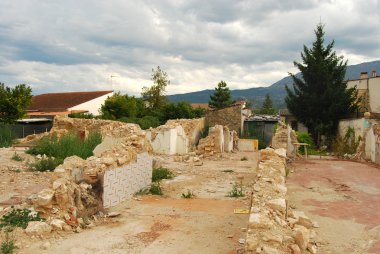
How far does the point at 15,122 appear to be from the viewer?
2705cm

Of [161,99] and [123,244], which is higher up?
[161,99]

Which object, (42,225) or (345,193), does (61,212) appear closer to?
(42,225)

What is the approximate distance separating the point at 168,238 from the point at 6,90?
2385cm

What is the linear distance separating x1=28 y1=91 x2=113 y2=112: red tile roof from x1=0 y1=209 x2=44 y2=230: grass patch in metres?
33.0

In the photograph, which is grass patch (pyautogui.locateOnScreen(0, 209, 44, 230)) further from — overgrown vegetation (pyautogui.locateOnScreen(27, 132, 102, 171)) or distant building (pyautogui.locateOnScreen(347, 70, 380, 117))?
distant building (pyautogui.locateOnScreen(347, 70, 380, 117))

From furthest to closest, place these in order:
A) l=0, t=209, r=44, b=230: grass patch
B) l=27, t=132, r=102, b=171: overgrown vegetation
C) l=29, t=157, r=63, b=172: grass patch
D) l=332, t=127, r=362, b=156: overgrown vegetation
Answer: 1. l=332, t=127, r=362, b=156: overgrown vegetation
2. l=27, t=132, r=102, b=171: overgrown vegetation
3. l=29, t=157, r=63, b=172: grass patch
4. l=0, t=209, r=44, b=230: grass patch

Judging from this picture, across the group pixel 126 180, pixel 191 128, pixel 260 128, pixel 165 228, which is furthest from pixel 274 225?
pixel 260 128

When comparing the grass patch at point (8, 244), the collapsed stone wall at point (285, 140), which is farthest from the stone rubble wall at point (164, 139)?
the grass patch at point (8, 244)

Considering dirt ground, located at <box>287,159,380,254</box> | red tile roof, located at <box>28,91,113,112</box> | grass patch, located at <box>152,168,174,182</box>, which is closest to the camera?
dirt ground, located at <box>287,159,380,254</box>

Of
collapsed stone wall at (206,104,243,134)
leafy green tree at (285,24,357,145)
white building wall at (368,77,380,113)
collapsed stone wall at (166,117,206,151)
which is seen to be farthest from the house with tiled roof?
white building wall at (368,77,380,113)

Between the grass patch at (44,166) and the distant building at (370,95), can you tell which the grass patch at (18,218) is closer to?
the grass patch at (44,166)

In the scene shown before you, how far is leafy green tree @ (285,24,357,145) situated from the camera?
25.8 m

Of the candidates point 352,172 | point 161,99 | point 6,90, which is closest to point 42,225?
point 352,172

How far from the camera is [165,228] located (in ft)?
23.3
